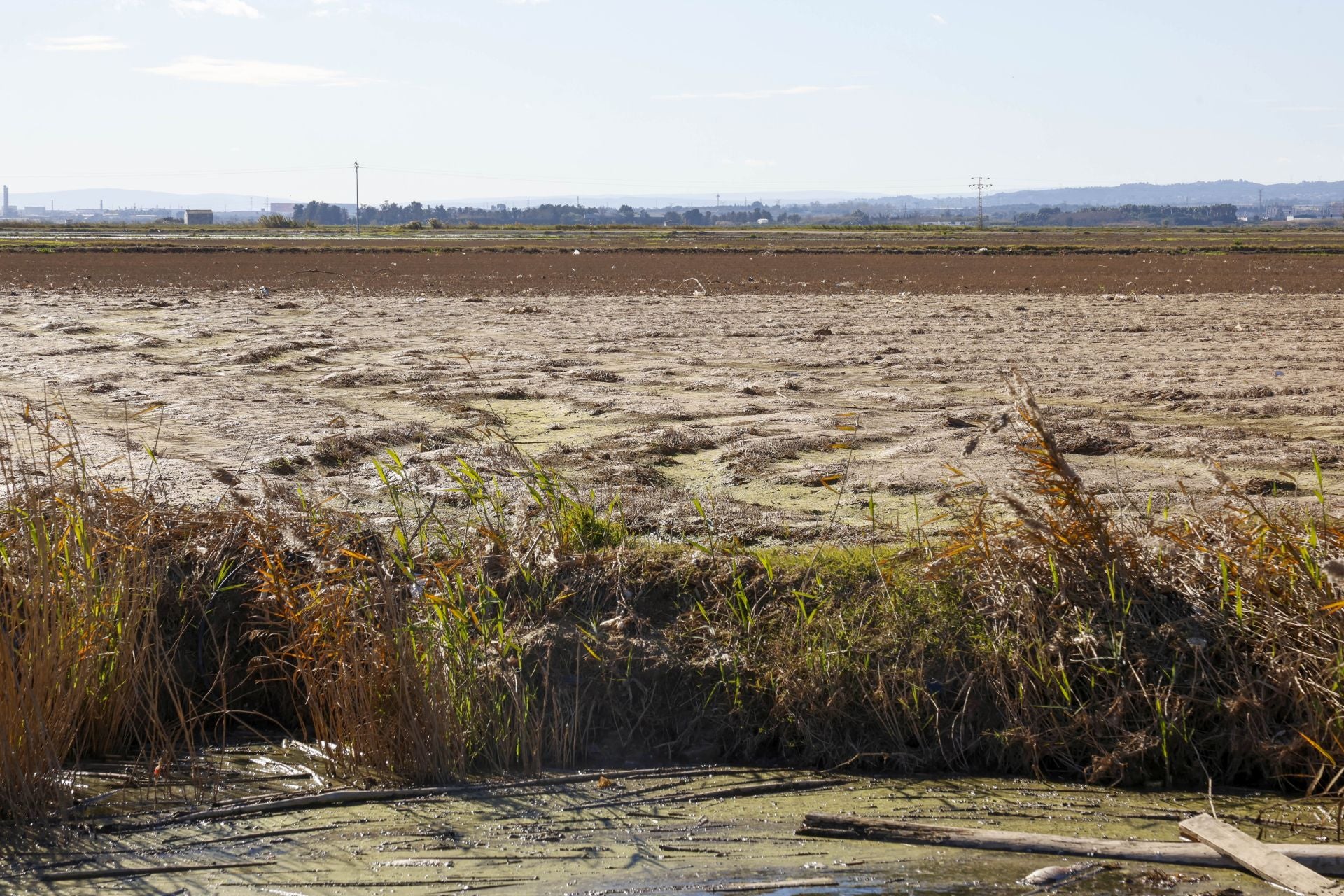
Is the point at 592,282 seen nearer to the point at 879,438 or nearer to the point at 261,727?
the point at 879,438

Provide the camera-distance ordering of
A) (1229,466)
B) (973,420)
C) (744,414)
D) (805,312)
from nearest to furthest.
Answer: (1229,466) → (973,420) → (744,414) → (805,312)

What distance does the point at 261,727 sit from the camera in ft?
20.2

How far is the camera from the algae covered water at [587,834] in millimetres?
4496

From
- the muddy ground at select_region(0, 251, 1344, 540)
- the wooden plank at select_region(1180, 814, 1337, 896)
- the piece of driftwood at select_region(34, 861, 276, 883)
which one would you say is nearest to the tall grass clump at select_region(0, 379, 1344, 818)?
the piece of driftwood at select_region(34, 861, 276, 883)

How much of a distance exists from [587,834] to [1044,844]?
1750mm

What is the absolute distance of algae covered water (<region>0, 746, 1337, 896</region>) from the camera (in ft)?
14.8

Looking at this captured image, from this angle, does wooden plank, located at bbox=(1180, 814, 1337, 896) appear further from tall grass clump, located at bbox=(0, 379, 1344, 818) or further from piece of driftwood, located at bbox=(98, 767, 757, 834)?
piece of driftwood, located at bbox=(98, 767, 757, 834)

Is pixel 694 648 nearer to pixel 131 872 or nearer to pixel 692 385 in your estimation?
pixel 131 872

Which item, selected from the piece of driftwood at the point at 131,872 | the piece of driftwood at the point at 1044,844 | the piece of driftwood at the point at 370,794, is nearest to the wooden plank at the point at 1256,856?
the piece of driftwood at the point at 1044,844

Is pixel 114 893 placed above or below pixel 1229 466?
below

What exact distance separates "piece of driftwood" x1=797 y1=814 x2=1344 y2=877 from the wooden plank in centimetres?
4

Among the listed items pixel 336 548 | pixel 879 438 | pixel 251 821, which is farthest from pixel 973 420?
pixel 251 821

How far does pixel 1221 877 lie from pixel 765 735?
201cm

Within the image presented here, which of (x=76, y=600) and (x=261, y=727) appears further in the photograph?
(x=261, y=727)
